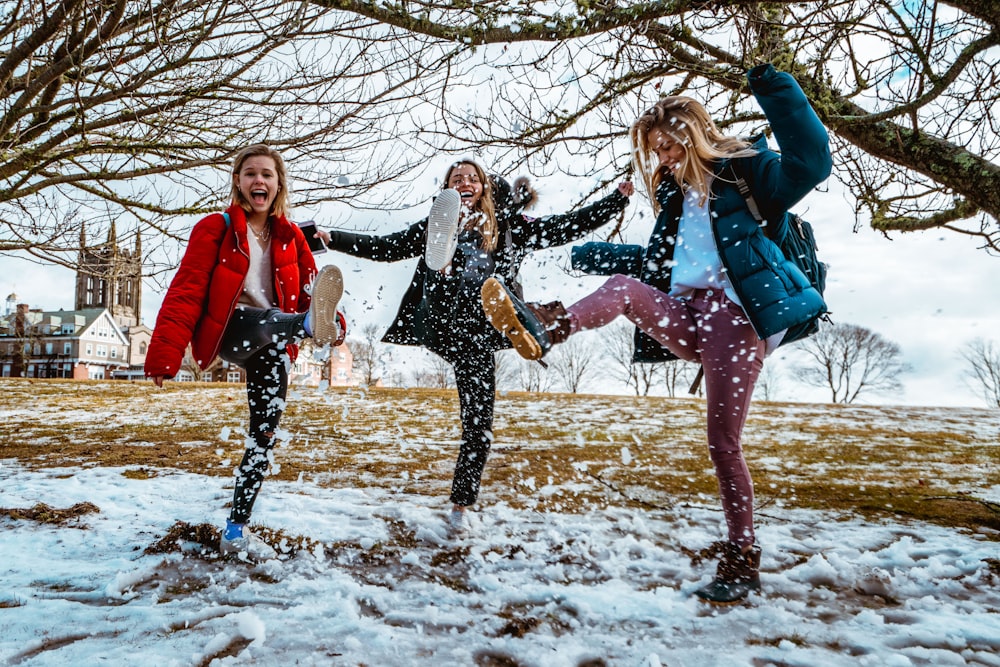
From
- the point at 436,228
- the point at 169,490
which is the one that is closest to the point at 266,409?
the point at 436,228

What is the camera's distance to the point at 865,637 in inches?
84.0

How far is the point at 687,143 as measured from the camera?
8.85ft

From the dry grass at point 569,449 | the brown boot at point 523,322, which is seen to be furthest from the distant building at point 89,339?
the brown boot at point 523,322

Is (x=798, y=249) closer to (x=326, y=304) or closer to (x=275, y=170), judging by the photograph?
(x=326, y=304)

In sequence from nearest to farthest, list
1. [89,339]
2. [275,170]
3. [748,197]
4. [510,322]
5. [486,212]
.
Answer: [510,322] < [748,197] < [275,170] < [486,212] < [89,339]

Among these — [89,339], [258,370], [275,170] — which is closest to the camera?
[258,370]

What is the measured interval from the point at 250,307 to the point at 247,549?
1.21 meters

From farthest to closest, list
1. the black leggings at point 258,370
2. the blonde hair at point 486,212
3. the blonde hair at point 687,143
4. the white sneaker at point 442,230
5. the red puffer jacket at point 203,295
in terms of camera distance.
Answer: the blonde hair at point 486,212, the white sneaker at point 442,230, the black leggings at point 258,370, the red puffer jacket at point 203,295, the blonde hair at point 687,143

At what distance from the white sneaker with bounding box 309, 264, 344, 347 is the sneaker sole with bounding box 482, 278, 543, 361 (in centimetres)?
106

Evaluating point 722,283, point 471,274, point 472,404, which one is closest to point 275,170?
point 471,274

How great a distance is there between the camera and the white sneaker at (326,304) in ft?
10.0

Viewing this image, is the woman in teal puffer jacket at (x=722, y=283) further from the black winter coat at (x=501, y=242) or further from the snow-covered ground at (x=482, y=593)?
the black winter coat at (x=501, y=242)

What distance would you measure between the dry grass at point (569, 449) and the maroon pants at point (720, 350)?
144cm

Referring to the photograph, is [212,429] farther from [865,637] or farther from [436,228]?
[865,637]
